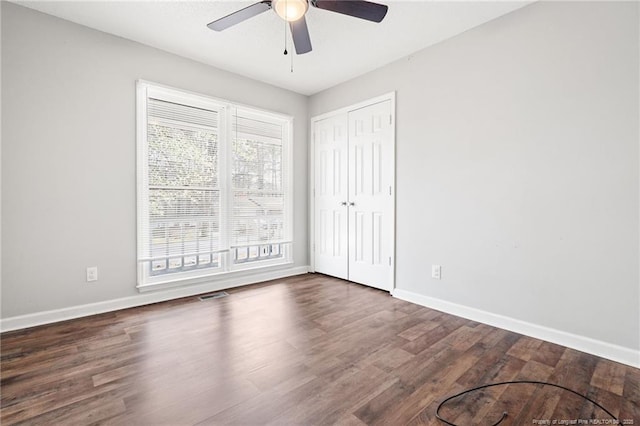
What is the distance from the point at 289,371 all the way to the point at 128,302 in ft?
6.78

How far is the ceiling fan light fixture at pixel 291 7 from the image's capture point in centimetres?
188

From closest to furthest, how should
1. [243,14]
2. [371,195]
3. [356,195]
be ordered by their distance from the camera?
1. [243,14]
2. [371,195]
3. [356,195]

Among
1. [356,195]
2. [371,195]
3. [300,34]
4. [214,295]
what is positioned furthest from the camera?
[356,195]

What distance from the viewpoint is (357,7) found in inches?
76.0

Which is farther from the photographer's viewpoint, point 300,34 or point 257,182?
point 257,182

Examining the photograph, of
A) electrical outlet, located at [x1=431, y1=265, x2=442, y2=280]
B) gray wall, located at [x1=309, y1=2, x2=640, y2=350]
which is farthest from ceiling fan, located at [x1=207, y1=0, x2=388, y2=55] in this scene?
electrical outlet, located at [x1=431, y1=265, x2=442, y2=280]

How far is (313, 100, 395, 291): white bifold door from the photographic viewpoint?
3482 millimetres

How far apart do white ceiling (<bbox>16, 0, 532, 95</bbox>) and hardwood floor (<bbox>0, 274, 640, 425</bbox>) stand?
2.66 metres

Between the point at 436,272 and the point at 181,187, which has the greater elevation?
the point at 181,187

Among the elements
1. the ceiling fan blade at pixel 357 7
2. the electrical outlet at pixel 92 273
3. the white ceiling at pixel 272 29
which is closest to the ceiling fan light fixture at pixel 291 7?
the ceiling fan blade at pixel 357 7

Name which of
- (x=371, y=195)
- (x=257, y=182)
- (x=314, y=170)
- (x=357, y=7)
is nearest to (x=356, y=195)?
(x=371, y=195)

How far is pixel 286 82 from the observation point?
3.99 meters

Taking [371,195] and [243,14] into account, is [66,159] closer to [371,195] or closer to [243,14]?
[243,14]

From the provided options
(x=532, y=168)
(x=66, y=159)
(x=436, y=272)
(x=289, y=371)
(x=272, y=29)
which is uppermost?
(x=272, y=29)
